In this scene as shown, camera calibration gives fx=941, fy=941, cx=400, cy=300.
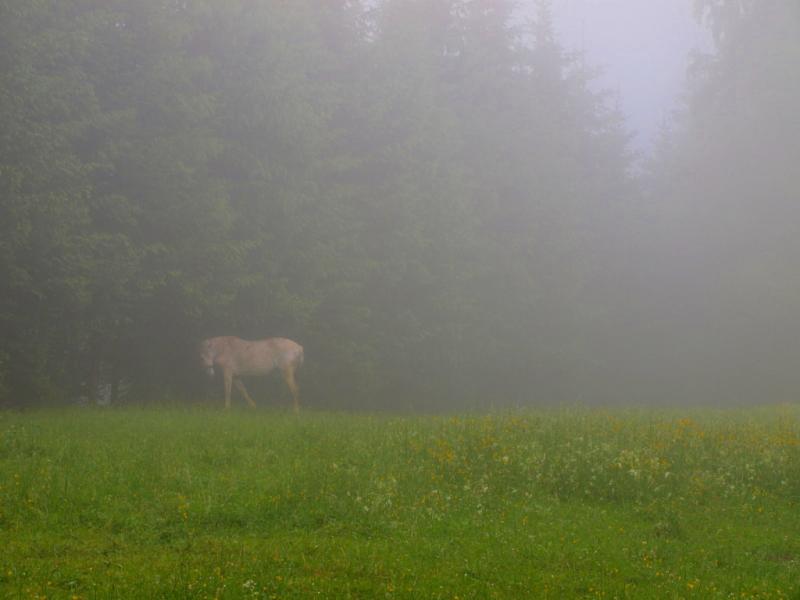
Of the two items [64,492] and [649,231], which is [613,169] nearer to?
[649,231]

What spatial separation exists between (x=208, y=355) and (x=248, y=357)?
3.42 feet

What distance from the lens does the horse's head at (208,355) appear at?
24.1 m

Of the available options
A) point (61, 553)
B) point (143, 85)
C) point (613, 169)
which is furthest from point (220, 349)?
point (613, 169)

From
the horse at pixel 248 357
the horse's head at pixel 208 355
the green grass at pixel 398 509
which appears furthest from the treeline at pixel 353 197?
the green grass at pixel 398 509

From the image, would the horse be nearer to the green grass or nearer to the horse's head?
the horse's head

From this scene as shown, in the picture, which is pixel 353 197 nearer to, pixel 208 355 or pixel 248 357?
pixel 248 357

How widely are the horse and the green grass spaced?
6374 mm

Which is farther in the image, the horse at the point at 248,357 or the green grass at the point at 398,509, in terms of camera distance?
the horse at the point at 248,357

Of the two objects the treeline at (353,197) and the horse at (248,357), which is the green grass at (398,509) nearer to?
the treeline at (353,197)

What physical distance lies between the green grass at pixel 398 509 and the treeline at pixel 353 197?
20.0 feet

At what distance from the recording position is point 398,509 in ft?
38.7

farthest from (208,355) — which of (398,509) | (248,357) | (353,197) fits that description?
(398,509)

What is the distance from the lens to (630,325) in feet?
151

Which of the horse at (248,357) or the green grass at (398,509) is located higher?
the horse at (248,357)
